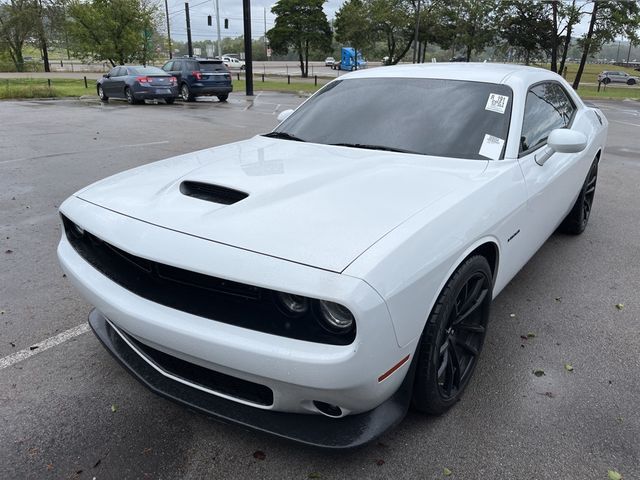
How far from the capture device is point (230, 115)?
15359 mm

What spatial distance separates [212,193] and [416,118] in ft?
4.62

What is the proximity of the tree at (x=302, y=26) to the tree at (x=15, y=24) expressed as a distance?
2320 centimetres

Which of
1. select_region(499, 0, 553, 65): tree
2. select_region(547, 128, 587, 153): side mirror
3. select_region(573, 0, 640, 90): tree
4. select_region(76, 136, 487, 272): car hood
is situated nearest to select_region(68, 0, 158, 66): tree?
select_region(499, 0, 553, 65): tree

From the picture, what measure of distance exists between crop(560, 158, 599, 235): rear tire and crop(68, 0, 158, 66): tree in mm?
34691

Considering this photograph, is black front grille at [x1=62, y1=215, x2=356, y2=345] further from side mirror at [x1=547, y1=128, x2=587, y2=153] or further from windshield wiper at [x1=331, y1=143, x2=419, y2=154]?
side mirror at [x1=547, y1=128, x2=587, y2=153]

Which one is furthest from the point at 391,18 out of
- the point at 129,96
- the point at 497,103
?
the point at 497,103

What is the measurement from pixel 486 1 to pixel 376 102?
1463 inches

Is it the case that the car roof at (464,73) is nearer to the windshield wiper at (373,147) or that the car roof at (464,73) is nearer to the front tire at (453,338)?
the windshield wiper at (373,147)

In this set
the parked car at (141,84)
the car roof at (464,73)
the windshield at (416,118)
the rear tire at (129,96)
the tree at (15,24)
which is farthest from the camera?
the tree at (15,24)

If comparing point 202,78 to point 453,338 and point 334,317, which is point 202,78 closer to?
point 453,338

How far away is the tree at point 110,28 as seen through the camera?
32969mm

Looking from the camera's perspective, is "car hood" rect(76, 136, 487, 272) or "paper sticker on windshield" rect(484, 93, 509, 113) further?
"paper sticker on windshield" rect(484, 93, 509, 113)

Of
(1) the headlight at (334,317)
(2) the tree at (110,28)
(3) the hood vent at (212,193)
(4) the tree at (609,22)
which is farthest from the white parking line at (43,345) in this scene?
(2) the tree at (110,28)

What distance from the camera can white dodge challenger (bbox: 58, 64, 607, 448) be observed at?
69.4 inches
